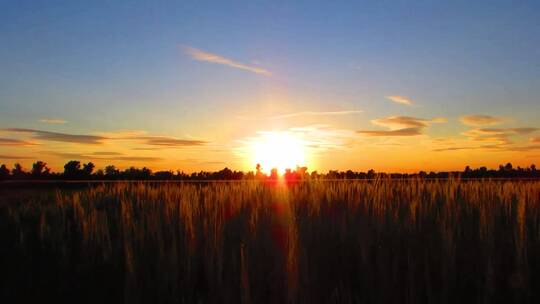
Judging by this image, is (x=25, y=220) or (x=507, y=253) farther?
(x=25, y=220)

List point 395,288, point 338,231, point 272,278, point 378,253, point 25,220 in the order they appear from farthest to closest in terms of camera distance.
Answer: point 25,220
point 338,231
point 378,253
point 272,278
point 395,288

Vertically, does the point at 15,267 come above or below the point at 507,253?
below

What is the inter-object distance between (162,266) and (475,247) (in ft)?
5.98

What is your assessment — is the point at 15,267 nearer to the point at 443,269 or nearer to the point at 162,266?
the point at 162,266

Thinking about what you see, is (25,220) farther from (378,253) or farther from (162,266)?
(378,253)

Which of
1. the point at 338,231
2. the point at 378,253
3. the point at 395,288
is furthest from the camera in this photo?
the point at 338,231

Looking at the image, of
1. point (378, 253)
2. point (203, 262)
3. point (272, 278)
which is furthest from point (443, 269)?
point (203, 262)

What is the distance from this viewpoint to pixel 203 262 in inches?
104

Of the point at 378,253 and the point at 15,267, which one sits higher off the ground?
the point at 378,253

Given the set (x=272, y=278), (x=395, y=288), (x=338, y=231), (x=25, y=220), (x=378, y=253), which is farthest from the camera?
(x=25, y=220)

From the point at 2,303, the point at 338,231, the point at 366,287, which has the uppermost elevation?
the point at 338,231

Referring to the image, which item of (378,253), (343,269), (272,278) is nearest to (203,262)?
(272,278)

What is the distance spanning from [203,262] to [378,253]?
1.00 m

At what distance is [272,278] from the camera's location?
2.42 meters
